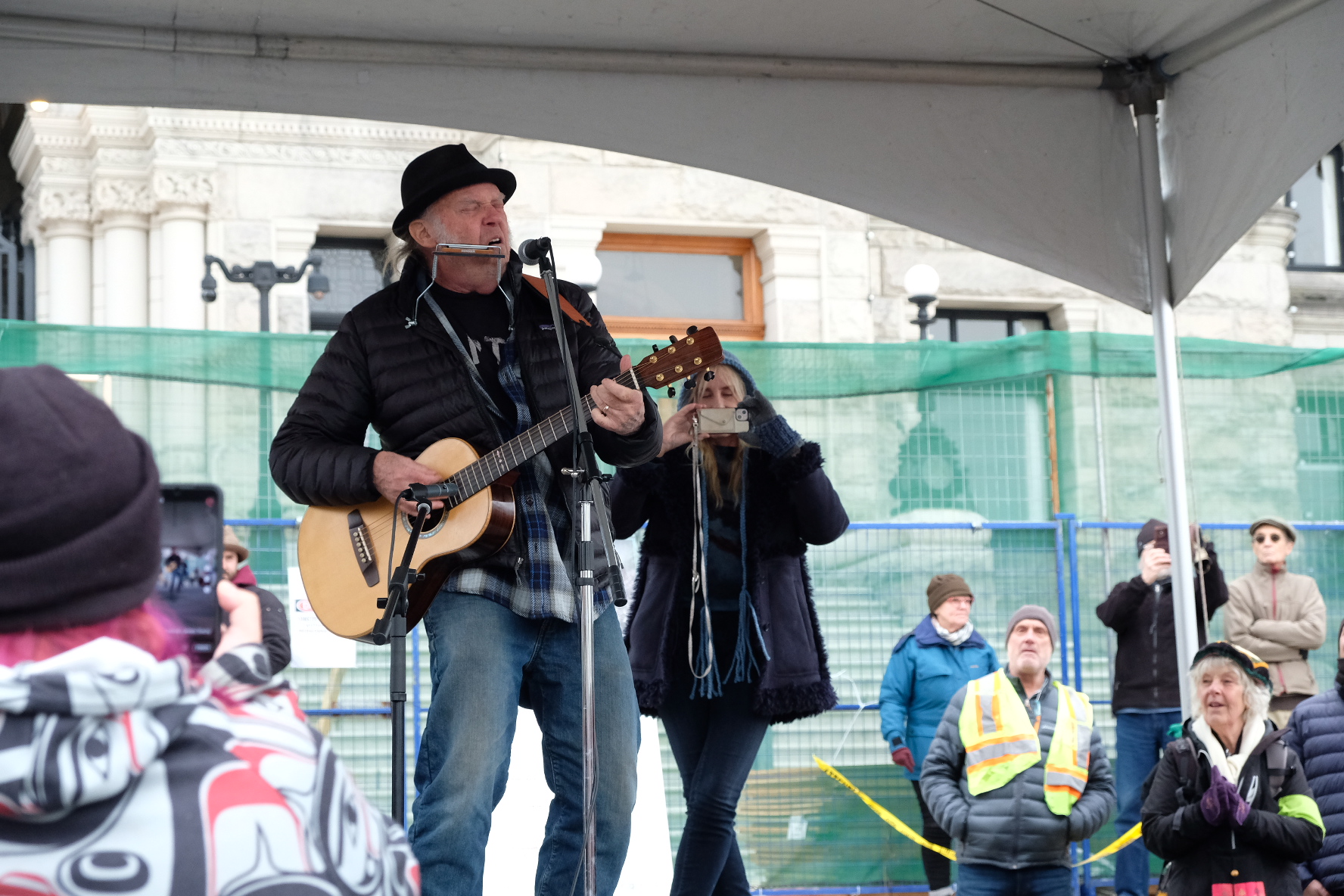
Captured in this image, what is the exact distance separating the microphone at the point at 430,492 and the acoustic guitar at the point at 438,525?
17 mm

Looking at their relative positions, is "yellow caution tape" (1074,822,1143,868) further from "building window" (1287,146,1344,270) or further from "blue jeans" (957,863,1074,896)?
"building window" (1287,146,1344,270)

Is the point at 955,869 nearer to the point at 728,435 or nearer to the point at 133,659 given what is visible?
the point at 728,435

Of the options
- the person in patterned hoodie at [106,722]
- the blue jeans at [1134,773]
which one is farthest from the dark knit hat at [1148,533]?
the person in patterned hoodie at [106,722]

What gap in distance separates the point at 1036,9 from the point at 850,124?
565 millimetres

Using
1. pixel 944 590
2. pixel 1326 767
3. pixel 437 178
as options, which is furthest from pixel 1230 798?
pixel 437 178

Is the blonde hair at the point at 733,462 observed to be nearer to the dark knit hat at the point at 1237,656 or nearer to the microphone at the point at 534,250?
the microphone at the point at 534,250

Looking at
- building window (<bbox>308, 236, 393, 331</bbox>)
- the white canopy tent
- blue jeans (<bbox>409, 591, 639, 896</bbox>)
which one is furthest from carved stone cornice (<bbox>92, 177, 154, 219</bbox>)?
blue jeans (<bbox>409, 591, 639, 896</bbox>)

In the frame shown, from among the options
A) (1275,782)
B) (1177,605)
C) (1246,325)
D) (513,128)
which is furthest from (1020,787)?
(1246,325)

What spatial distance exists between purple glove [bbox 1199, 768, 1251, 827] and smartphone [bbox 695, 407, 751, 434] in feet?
6.45

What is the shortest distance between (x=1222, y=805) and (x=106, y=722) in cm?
427

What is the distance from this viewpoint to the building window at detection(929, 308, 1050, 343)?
572 inches

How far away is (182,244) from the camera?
12320mm

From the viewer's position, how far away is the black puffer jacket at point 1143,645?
22.8 feet

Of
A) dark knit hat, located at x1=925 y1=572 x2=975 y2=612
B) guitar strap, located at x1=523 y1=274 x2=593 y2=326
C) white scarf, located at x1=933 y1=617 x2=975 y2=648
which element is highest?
guitar strap, located at x1=523 y1=274 x2=593 y2=326
